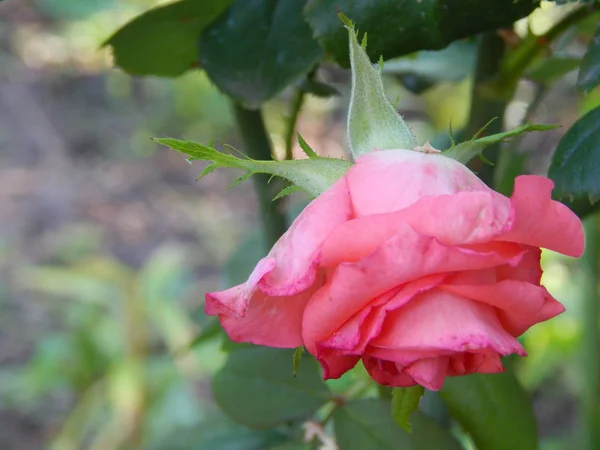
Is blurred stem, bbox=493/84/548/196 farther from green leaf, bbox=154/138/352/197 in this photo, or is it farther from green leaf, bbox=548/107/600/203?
green leaf, bbox=154/138/352/197

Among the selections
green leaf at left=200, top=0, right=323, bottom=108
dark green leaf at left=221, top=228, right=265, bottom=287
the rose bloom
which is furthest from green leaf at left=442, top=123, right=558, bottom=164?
dark green leaf at left=221, top=228, right=265, bottom=287

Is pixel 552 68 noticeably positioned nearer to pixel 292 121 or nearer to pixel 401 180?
pixel 292 121

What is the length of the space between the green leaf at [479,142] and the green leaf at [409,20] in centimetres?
9

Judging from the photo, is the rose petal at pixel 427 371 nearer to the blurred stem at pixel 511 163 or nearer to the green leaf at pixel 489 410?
the green leaf at pixel 489 410

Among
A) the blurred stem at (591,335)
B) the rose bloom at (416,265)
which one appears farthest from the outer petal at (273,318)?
the blurred stem at (591,335)

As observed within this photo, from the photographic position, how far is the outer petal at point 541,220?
0.93 feet

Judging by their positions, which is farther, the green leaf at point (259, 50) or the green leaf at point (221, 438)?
the green leaf at point (221, 438)

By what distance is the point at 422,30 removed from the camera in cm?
39

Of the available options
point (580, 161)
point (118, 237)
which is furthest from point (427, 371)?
point (118, 237)

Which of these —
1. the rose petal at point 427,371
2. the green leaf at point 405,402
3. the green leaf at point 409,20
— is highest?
the green leaf at point 409,20

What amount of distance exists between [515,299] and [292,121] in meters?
0.31

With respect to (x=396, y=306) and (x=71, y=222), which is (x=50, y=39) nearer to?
(x=71, y=222)

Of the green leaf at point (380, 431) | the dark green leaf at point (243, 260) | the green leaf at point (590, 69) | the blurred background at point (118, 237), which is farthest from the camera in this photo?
the blurred background at point (118, 237)

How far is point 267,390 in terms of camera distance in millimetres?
553
